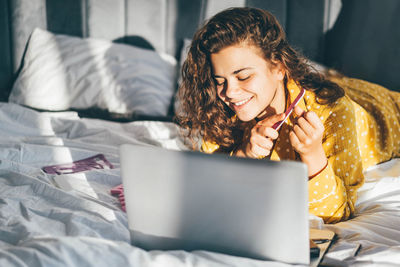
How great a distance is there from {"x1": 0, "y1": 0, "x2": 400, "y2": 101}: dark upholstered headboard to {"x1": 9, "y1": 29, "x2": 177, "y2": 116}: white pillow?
0.42 ft

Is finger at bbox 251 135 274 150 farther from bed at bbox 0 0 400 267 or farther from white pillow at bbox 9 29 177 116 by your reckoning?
white pillow at bbox 9 29 177 116

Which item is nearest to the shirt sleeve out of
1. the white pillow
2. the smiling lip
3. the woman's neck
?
the woman's neck

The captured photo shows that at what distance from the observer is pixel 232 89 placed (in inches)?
43.1

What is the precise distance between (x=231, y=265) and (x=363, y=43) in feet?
5.60

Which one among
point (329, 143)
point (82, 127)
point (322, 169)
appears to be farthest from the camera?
point (82, 127)

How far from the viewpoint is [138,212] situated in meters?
0.74

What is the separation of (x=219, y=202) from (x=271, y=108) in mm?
638

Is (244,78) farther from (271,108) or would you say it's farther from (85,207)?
(85,207)

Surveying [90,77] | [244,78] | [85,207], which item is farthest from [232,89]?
[90,77]

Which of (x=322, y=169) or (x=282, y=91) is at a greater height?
(x=282, y=91)

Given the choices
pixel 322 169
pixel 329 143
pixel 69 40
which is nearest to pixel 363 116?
pixel 329 143

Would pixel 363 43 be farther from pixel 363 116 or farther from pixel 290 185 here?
pixel 290 185

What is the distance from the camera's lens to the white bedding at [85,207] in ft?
2.29

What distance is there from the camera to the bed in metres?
0.75
